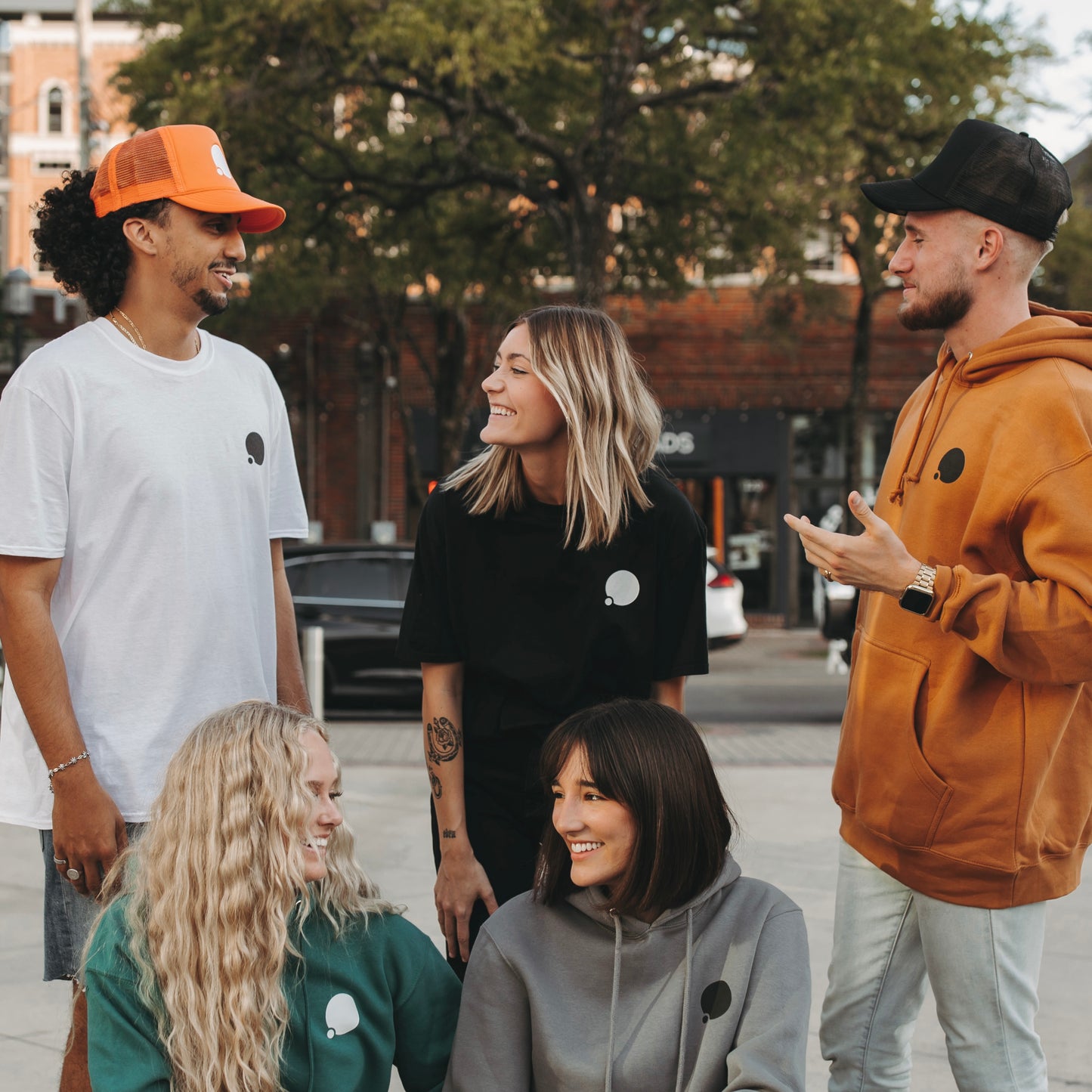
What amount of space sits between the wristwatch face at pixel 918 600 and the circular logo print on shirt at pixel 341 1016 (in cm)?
119

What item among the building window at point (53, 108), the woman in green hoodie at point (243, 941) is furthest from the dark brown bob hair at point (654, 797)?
the building window at point (53, 108)

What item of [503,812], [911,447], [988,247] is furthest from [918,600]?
[503,812]

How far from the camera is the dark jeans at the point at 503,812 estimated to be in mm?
2730

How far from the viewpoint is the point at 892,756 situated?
97.9 inches

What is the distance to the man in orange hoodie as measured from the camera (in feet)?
7.45

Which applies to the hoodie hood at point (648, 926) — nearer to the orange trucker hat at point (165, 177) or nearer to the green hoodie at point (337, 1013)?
the green hoodie at point (337, 1013)

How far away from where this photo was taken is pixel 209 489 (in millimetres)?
2637

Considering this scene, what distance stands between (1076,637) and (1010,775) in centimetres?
31

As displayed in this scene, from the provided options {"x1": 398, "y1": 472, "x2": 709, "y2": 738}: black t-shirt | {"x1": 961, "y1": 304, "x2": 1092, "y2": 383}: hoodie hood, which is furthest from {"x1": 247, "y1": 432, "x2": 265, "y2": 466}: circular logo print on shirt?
{"x1": 961, "y1": 304, "x2": 1092, "y2": 383}: hoodie hood

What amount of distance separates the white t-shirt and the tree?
9254mm

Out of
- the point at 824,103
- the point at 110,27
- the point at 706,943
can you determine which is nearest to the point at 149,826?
the point at 706,943

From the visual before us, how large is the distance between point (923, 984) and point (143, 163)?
225 cm

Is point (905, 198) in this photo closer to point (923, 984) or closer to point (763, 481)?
point (923, 984)

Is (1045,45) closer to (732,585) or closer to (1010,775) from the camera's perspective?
(732,585)
